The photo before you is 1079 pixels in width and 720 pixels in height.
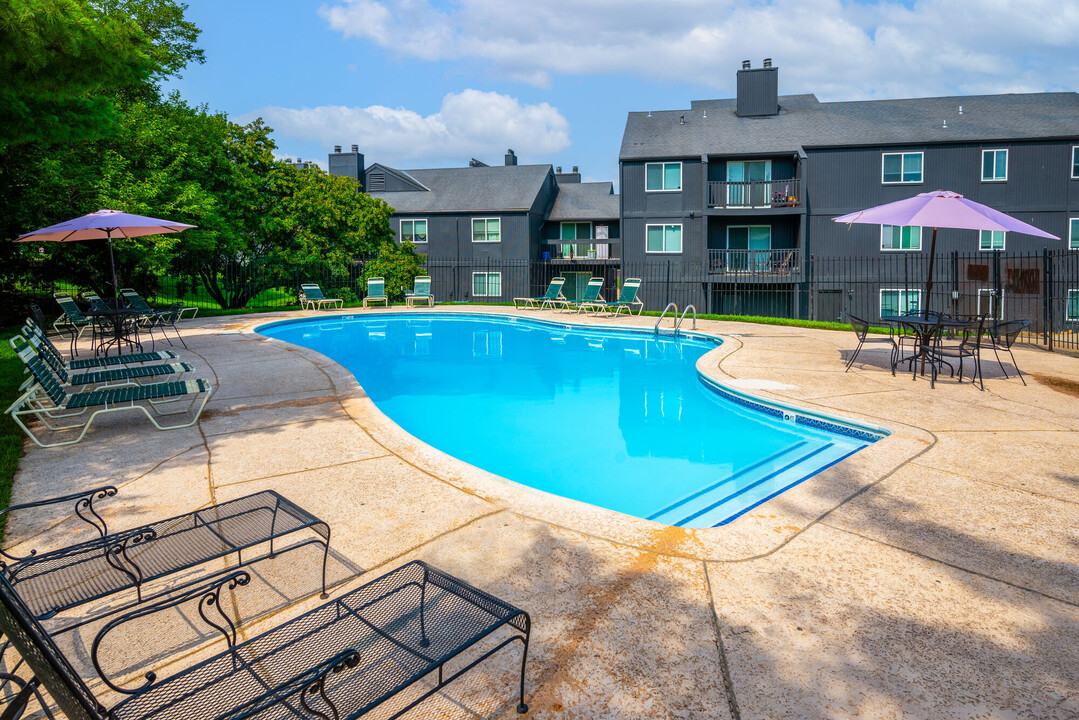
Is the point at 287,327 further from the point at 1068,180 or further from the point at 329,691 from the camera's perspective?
the point at 1068,180

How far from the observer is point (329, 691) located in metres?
2.25

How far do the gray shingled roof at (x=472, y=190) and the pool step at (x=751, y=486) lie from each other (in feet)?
86.7

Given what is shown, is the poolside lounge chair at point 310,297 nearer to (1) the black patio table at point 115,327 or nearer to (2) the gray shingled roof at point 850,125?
(1) the black patio table at point 115,327

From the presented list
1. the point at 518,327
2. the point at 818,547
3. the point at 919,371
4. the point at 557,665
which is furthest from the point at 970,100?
the point at 557,665

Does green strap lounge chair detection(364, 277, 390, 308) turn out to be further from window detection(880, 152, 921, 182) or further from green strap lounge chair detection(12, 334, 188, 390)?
window detection(880, 152, 921, 182)

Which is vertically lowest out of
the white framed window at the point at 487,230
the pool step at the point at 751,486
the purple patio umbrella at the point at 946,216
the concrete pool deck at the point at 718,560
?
the pool step at the point at 751,486

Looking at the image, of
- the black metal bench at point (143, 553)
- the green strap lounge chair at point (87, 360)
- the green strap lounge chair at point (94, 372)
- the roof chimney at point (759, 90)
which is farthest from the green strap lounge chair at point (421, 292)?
the black metal bench at point (143, 553)

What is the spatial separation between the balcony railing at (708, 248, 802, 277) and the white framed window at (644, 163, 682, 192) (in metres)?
3.09

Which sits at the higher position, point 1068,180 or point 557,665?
point 1068,180

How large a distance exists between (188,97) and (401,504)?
23069 millimetres

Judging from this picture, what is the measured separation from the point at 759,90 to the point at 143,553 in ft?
94.5

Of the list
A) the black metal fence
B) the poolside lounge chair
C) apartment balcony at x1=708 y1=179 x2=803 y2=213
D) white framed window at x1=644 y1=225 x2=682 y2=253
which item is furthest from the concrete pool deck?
white framed window at x1=644 y1=225 x2=682 y2=253

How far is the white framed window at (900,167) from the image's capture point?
23.8 m

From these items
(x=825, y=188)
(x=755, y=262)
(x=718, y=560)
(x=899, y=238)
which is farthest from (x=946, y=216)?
(x=899, y=238)
